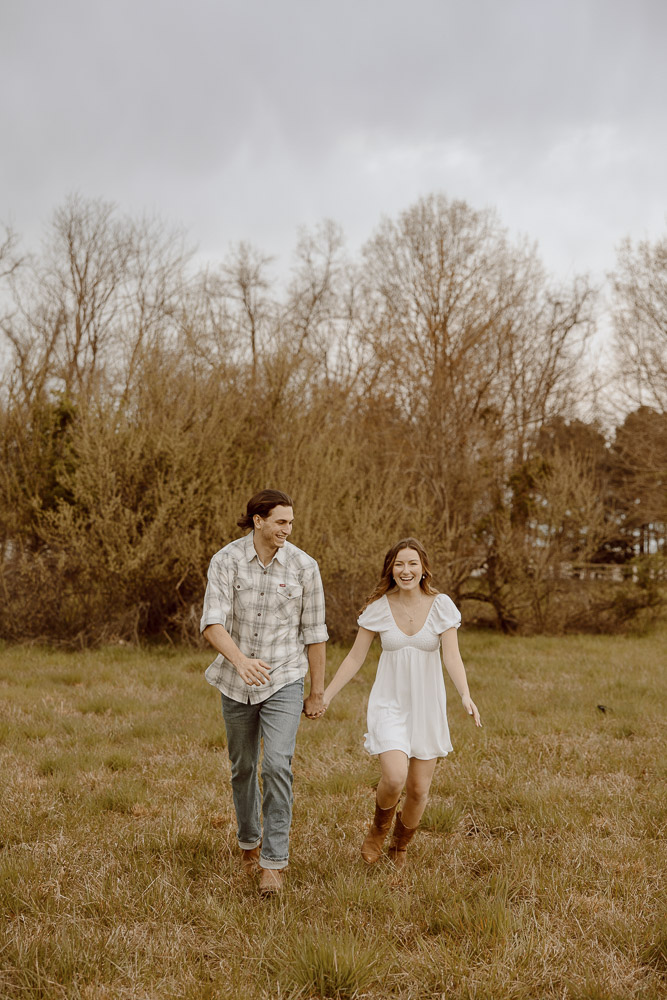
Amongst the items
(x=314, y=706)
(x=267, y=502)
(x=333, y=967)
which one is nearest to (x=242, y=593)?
(x=267, y=502)

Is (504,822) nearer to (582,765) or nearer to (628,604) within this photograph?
(582,765)

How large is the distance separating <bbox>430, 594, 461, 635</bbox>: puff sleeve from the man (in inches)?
26.3

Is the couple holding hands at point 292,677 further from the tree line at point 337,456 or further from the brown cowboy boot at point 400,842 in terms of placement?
the tree line at point 337,456

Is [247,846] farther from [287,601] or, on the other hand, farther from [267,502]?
[267,502]

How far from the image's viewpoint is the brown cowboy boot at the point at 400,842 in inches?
177

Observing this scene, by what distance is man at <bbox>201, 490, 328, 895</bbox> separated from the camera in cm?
416

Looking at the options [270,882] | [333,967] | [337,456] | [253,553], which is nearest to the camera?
[333,967]

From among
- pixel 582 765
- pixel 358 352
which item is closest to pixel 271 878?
pixel 582 765

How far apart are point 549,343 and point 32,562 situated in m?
20.1

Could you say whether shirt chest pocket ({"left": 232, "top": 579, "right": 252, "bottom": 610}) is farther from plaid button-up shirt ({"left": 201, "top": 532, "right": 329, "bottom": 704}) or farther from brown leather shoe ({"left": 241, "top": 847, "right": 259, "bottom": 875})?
brown leather shoe ({"left": 241, "top": 847, "right": 259, "bottom": 875})

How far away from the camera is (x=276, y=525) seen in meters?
4.31

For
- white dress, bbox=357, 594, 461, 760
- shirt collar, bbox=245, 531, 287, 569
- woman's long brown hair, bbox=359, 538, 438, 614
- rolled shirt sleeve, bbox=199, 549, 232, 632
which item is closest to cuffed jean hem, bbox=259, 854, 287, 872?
white dress, bbox=357, 594, 461, 760

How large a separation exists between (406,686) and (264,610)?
3.07 ft

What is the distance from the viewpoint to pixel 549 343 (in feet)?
88.5
